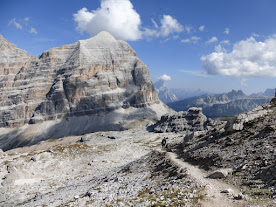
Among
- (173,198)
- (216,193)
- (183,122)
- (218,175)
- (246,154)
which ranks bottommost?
(183,122)

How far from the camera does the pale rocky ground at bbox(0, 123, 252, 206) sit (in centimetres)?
1977

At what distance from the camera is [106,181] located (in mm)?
35625

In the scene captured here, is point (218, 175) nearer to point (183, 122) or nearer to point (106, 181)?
point (106, 181)

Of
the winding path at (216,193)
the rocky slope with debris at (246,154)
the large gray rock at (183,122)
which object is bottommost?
the large gray rock at (183,122)

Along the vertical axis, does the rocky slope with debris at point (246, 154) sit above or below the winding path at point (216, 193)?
above

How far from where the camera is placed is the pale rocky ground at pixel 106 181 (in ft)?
64.8

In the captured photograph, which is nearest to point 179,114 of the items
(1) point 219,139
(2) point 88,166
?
(2) point 88,166

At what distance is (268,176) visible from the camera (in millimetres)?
19188

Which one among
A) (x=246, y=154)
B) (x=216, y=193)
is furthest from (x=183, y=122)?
(x=216, y=193)

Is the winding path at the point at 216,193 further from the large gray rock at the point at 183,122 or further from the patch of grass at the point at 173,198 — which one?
the large gray rock at the point at 183,122

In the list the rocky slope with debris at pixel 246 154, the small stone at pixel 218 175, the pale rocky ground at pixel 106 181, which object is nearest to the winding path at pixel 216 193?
the pale rocky ground at pixel 106 181

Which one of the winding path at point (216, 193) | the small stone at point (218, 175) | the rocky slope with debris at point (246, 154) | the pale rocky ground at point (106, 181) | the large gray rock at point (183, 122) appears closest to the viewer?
the winding path at point (216, 193)

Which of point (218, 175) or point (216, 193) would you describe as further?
point (218, 175)

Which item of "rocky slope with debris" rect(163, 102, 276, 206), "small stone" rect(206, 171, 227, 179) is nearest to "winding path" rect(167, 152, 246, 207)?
"small stone" rect(206, 171, 227, 179)
